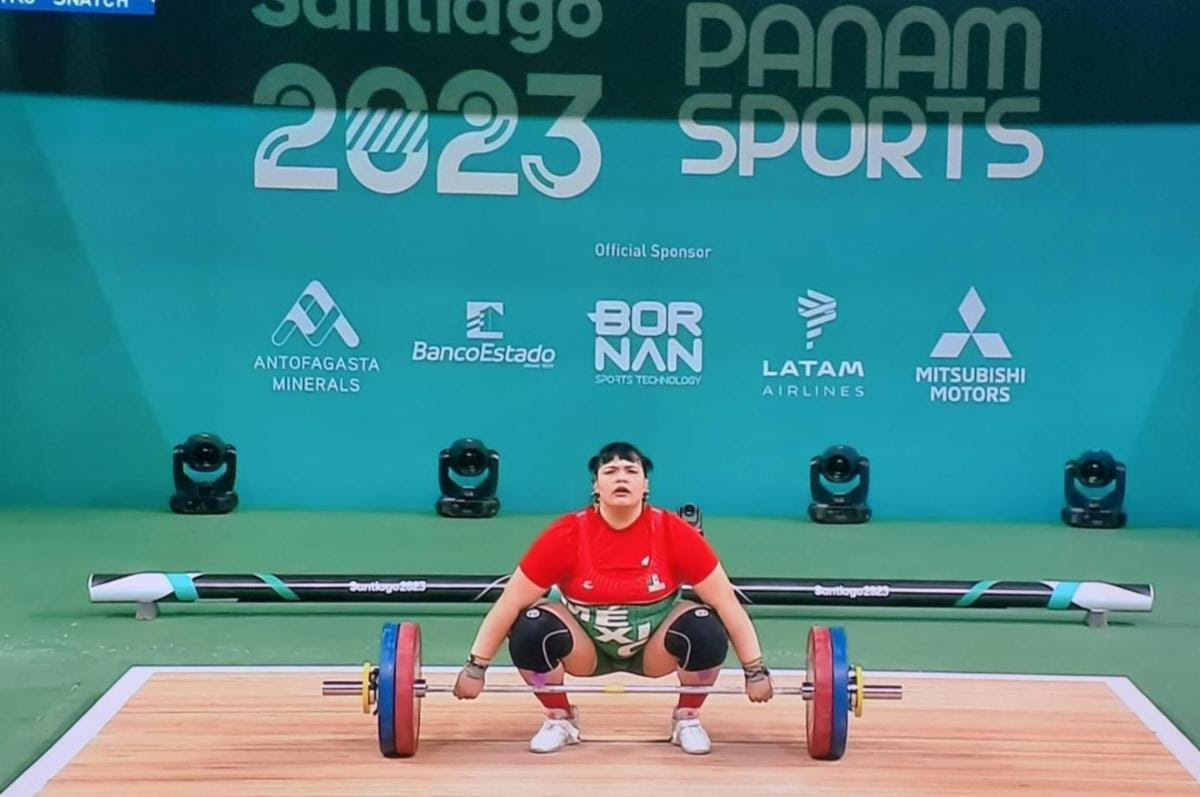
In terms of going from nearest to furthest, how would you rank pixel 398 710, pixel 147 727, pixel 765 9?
pixel 398 710 < pixel 147 727 < pixel 765 9

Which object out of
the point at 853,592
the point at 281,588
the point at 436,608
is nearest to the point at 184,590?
the point at 281,588

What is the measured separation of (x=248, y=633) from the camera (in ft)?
14.7

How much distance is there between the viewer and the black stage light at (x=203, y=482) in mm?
6734

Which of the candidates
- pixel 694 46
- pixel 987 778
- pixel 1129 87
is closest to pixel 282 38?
pixel 694 46

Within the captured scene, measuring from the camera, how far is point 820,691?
10.1 ft

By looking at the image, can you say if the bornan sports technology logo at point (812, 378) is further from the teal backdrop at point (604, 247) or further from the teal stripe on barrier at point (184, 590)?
the teal stripe on barrier at point (184, 590)

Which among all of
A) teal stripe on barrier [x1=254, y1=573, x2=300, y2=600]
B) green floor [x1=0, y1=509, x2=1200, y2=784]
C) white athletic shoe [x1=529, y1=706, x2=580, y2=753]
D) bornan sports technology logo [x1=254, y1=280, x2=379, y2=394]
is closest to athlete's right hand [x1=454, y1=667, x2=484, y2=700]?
white athletic shoe [x1=529, y1=706, x2=580, y2=753]

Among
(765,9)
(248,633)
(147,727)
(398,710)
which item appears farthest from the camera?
(765,9)

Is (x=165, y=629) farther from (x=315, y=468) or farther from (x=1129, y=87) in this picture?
(x=1129, y=87)

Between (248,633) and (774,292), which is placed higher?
(774,292)

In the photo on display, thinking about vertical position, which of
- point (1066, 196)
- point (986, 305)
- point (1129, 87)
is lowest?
point (986, 305)

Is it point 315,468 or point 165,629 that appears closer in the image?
point 165,629

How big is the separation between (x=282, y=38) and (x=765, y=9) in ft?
8.50

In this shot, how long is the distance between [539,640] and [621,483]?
0.44 m
